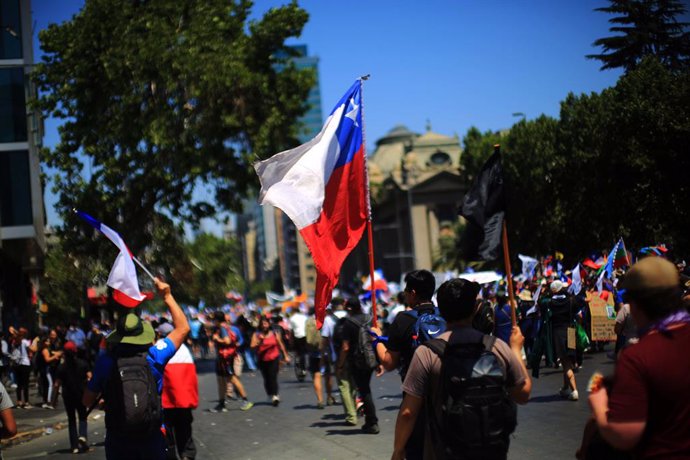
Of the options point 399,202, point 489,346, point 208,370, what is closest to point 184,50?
point 208,370

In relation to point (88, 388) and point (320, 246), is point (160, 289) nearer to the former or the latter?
point (88, 388)

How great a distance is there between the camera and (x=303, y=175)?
805 centimetres

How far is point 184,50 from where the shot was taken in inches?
1177

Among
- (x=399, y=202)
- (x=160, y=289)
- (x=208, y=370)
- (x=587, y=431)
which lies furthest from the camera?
(x=399, y=202)

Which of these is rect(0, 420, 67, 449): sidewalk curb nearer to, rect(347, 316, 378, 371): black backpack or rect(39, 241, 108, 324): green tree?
rect(347, 316, 378, 371): black backpack

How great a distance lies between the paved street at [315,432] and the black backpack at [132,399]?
458 centimetres

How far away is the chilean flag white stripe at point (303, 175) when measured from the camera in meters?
7.89

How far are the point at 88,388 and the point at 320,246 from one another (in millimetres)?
2238

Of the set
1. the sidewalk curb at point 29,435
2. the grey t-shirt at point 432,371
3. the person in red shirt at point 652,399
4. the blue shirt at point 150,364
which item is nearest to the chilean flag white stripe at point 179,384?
the blue shirt at point 150,364

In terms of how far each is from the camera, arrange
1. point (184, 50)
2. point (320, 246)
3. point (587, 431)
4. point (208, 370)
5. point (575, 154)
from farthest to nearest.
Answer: point (575, 154) → point (208, 370) → point (184, 50) → point (320, 246) → point (587, 431)

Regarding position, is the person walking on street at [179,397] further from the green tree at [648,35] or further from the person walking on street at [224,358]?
the green tree at [648,35]

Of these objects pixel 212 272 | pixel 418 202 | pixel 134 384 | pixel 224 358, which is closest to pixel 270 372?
pixel 224 358

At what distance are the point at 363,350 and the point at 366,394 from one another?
61 centimetres

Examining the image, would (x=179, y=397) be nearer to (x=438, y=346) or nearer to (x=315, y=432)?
(x=315, y=432)
